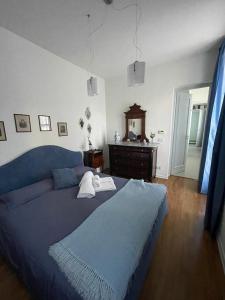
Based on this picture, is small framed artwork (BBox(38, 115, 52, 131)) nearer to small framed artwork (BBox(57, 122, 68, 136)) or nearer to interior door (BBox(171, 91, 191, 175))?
small framed artwork (BBox(57, 122, 68, 136))

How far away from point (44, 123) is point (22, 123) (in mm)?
389

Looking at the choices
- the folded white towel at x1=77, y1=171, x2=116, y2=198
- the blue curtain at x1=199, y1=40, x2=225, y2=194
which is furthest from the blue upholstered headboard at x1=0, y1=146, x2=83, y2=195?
the blue curtain at x1=199, y1=40, x2=225, y2=194

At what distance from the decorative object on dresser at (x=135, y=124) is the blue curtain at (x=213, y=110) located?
137 centimetres

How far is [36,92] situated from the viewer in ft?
7.61

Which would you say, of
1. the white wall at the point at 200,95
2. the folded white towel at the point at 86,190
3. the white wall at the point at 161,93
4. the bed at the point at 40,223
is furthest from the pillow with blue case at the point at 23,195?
the white wall at the point at 200,95

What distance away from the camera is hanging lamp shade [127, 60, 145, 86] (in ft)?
5.46

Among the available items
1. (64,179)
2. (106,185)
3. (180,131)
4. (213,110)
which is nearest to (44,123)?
(64,179)

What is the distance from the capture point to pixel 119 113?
3930 mm

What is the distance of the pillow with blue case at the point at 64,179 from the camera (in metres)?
2.08

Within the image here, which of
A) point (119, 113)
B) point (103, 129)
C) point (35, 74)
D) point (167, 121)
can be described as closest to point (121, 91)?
point (119, 113)

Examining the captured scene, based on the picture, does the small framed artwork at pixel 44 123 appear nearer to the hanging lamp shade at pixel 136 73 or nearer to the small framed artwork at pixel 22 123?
the small framed artwork at pixel 22 123

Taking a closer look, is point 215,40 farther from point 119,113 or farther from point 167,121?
point 119,113

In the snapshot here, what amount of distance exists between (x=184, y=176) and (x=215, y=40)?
292 cm

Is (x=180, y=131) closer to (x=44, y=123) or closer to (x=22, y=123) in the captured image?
(x=44, y=123)
